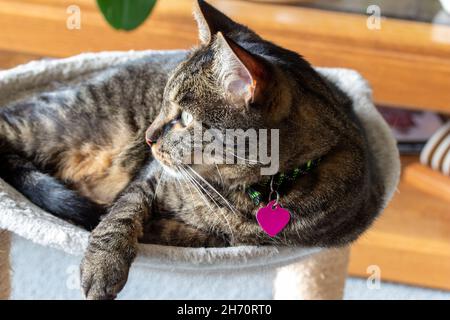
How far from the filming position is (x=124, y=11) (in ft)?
3.48

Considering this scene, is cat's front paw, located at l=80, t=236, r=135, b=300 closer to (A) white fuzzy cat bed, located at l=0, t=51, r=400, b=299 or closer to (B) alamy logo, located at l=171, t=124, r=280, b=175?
(A) white fuzzy cat bed, located at l=0, t=51, r=400, b=299

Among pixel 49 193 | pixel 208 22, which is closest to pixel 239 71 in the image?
pixel 208 22

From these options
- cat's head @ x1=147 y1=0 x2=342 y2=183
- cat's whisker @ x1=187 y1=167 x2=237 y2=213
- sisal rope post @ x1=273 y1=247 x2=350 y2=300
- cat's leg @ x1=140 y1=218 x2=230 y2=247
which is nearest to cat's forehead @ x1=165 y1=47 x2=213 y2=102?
cat's head @ x1=147 y1=0 x2=342 y2=183

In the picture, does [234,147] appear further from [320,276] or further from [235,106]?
[320,276]

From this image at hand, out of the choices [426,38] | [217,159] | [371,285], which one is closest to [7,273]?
[217,159]

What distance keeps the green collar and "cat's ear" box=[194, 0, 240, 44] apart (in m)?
0.24

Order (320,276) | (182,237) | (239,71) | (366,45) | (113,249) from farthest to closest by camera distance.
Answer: (366,45), (320,276), (182,237), (113,249), (239,71)

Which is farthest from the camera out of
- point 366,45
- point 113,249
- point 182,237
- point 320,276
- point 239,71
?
point 366,45

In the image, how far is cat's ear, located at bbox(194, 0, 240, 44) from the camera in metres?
0.98

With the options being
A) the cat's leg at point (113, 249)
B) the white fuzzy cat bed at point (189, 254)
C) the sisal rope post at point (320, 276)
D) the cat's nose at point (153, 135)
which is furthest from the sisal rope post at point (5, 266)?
the sisal rope post at point (320, 276)

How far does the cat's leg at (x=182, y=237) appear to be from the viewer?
3.51ft

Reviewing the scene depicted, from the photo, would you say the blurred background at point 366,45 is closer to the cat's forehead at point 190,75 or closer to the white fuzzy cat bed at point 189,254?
the white fuzzy cat bed at point 189,254

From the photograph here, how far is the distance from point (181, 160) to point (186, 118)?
2.6 inches

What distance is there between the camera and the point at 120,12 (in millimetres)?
1059
